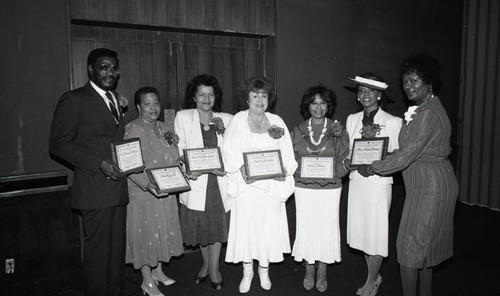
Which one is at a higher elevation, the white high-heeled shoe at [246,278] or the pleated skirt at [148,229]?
the pleated skirt at [148,229]

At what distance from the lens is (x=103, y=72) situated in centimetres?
316

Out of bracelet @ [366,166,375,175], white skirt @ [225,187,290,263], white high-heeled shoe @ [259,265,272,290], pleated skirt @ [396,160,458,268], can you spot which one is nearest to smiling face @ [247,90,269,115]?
white skirt @ [225,187,290,263]

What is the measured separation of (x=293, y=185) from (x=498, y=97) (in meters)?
5.22

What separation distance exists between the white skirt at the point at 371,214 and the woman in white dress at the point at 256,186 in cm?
69

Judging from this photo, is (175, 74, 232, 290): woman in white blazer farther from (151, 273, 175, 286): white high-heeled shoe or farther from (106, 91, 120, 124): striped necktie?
(106, 91, 120, 124): striped necktie

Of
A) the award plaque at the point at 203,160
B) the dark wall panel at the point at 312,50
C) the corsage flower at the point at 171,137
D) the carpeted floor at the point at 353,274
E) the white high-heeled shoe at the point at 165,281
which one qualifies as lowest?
the carpeted floor at the point at 353,274

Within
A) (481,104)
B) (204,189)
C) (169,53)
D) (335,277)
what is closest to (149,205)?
(204,189)

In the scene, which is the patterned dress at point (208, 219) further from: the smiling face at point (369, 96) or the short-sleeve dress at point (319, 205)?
the smiling face at point (369, 96)

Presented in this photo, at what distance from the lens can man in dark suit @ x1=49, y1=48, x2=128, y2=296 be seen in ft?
9.87

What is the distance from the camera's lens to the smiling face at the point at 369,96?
386 cm

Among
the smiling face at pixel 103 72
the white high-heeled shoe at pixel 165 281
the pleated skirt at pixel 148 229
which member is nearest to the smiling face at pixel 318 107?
the pleated skirt at pixel 148 229

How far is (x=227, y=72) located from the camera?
17.8 feet

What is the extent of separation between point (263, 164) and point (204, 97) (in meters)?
0.97

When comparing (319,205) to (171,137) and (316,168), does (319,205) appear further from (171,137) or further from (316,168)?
(171,137)
